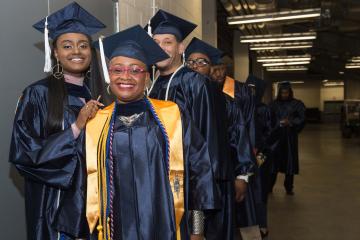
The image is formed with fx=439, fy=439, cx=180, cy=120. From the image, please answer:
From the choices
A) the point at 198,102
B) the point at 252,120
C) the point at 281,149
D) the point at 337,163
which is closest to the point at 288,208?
the point at 281,149

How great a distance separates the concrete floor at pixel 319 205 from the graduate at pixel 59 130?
312 centimetres

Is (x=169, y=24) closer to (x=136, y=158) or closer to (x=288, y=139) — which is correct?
(x=136, y=158)

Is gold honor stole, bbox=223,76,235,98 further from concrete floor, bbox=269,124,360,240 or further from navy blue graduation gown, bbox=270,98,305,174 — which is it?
navy blue graduation gown, bbox=270,98,305,174

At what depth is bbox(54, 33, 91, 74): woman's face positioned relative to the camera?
2242 millimetres

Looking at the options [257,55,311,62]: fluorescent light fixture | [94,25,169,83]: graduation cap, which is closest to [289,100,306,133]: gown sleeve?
[94,25,169,83]: graduation cap

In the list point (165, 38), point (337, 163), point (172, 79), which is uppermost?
point (165, 38)

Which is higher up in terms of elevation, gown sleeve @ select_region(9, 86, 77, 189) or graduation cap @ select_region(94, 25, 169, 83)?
graduation cap @ select_region(94, 25, 169, 83)

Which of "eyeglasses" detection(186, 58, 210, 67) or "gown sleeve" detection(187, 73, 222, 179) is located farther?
"eyeglasses" detection(186, 58, 210, 67)

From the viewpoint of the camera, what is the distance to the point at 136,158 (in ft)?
6.06

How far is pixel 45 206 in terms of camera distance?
2.09 m

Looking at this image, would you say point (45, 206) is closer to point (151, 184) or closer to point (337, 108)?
point (151, 184)

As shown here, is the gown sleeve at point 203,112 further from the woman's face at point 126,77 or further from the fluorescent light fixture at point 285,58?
the fluorescent light fixture at point 285,58

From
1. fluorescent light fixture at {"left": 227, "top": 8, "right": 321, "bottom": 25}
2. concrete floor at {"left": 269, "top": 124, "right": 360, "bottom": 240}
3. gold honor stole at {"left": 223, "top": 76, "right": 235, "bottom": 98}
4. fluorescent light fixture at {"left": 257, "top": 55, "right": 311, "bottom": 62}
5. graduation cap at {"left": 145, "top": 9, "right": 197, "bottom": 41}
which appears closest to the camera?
graduation cap at {"left": 145, "top": 9, "right": 197, "bottom": 41}

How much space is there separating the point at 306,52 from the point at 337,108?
1810 centimetres
